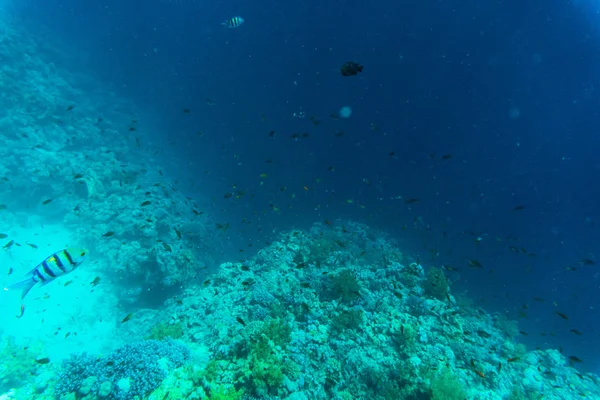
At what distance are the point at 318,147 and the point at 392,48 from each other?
13.8m

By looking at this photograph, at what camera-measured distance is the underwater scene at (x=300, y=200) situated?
7.45 m

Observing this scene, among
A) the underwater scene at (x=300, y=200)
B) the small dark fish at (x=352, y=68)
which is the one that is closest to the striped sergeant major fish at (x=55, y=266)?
the underwater scene at (x=300, y=200)

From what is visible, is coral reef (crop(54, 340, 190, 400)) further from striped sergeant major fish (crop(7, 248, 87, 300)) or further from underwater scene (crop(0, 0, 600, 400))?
striped sergeant major fish (crop(7, 248, 87, 300))

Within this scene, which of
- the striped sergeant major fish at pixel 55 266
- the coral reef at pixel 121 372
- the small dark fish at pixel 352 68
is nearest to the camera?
the striped sergeant major fish at pixel 55 266

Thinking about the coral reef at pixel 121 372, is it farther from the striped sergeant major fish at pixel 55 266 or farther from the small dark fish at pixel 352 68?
the small dark fish at pixel 352 68

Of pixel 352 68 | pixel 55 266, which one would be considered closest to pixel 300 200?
pixel 352 68

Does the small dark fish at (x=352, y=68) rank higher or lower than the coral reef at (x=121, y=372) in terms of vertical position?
higher

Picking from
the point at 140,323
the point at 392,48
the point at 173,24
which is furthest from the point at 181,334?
the point at 173,24

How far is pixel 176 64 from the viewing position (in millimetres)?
41438

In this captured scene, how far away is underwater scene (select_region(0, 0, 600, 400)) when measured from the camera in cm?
745

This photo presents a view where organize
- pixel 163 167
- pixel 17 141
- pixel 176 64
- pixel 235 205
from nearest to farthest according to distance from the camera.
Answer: pixel 17 141 → pixel 235 205 → pixel 163 167 → pixel 176 64

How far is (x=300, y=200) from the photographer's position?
30922 millimetres

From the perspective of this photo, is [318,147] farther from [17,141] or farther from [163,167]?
[17,141]

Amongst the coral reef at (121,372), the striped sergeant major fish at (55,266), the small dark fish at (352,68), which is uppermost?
the small dark fish at (352,68)
